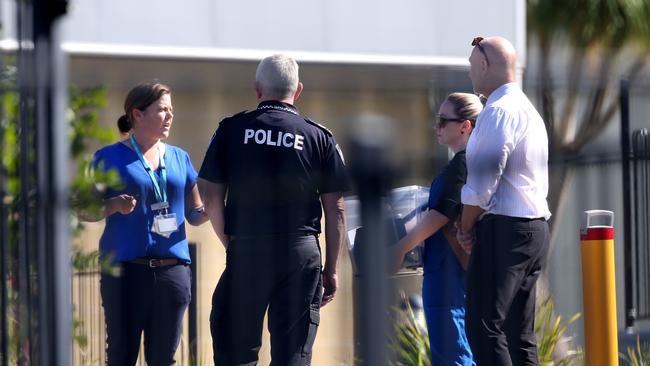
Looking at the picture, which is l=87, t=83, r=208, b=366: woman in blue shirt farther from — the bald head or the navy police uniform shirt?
the bald head

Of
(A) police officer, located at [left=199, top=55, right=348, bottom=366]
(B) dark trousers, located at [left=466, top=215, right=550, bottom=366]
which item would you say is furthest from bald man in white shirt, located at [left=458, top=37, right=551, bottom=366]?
(A) police officer, located at [left=199, top=55, right=348, bottom=366]

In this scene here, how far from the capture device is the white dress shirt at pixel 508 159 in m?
2.76

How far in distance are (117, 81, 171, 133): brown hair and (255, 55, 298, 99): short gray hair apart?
340 millimetres

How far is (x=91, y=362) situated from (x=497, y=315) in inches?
45.1

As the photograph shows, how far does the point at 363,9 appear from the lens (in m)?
10.5

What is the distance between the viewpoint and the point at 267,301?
8.66 feet

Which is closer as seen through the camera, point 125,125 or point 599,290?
point 599,290

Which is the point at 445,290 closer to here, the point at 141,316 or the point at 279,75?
the point at 141,316

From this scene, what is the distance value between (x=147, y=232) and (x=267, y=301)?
1.30 meters

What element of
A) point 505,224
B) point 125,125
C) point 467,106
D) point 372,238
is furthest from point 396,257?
point 125,125

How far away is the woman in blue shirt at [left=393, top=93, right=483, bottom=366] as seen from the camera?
2.74 metres

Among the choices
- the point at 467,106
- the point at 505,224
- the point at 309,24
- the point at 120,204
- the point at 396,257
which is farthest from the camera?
the point at 309,24

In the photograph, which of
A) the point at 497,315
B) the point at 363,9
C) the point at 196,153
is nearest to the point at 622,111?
the point at 497,315

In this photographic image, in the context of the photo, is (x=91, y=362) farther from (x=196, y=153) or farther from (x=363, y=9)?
(x=363, y=9)
